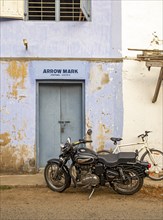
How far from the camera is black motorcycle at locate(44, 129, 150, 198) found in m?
7.52

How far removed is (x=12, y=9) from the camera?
9.52 metres

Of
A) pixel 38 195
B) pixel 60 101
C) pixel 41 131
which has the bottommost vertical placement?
pixel 38 195

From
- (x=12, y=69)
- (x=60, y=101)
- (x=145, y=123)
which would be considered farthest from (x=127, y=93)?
(x=12, y=69)

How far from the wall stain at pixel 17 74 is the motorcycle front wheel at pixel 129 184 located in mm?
3543

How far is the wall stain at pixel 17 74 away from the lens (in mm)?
9594

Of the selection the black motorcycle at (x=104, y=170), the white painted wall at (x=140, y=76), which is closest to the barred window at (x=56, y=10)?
Answer: the white painted wall at (x=140, y=76)

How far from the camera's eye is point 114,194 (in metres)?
7.79

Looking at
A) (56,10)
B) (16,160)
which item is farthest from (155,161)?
(56,10)

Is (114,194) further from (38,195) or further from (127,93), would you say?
(127,93)

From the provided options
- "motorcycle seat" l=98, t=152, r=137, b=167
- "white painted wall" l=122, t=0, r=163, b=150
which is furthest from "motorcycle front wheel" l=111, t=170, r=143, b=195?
"white painted wall" l=122, t=0, r=163, b=150

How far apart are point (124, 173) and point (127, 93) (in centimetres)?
274

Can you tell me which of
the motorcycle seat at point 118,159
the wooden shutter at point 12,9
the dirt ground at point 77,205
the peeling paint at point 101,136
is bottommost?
the dirt ground at point 77,205

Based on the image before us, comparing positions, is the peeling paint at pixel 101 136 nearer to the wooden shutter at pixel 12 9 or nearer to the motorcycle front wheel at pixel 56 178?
the motorcycle front wheel at pixel 56 178

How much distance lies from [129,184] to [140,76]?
3181 millimetres
